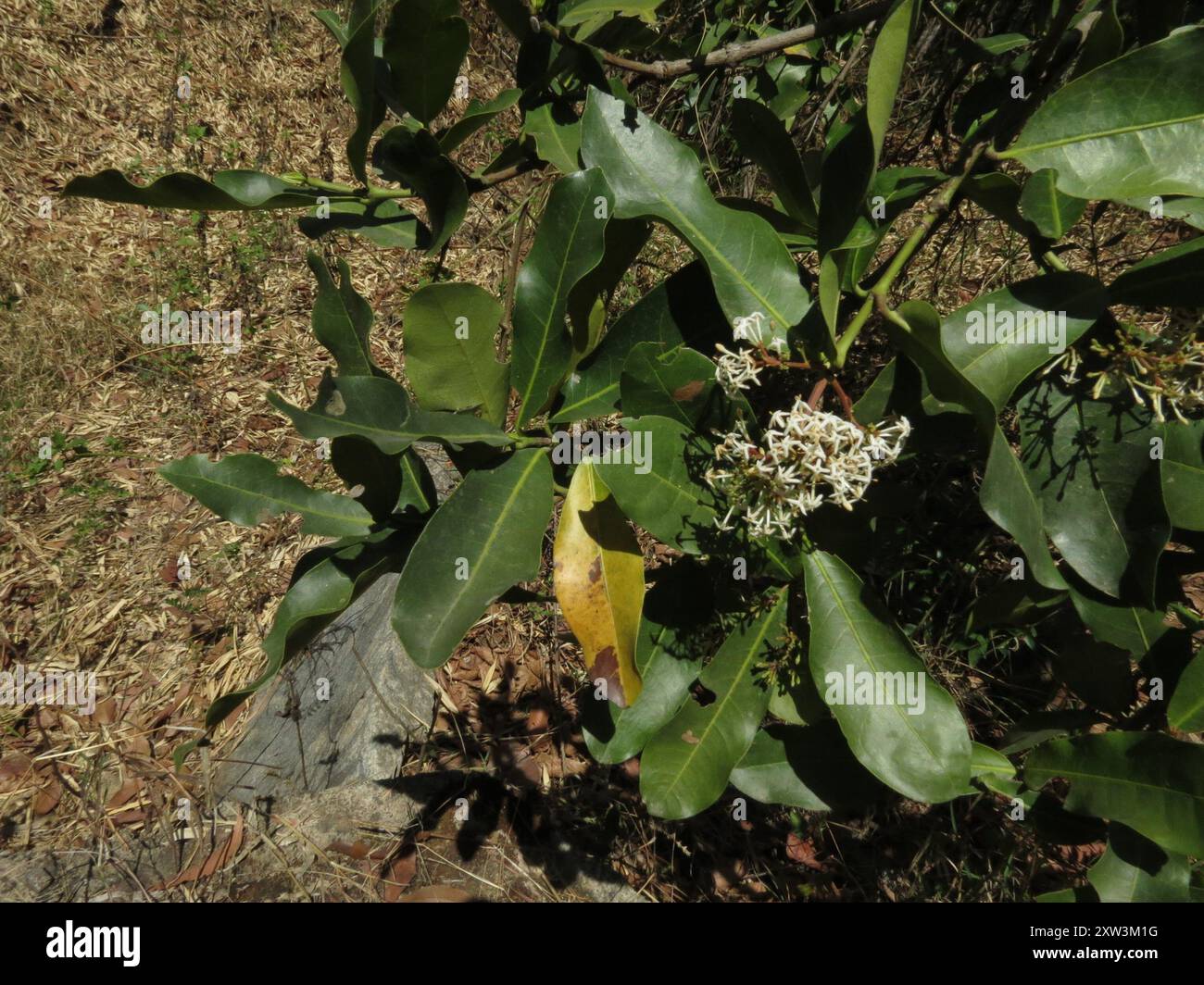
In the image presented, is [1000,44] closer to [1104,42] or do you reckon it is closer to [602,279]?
[1104,42]

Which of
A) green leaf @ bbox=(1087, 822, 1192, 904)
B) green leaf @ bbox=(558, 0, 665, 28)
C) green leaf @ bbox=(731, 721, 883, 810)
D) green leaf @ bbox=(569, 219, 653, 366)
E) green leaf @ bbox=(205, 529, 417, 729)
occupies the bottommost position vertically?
green leaf @ bbox=(1087, 822, 1192, 904)

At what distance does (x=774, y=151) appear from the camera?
142cm

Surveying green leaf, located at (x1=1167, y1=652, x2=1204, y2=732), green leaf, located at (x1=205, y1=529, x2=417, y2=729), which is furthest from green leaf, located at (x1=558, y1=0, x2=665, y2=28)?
green leaf, located at (x1=1167, y1=652, x2=1204, y2=732)

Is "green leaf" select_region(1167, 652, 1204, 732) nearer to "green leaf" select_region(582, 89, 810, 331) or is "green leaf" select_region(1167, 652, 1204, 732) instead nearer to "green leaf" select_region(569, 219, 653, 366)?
"green leaf" select_region(582, 89, 810, 331)

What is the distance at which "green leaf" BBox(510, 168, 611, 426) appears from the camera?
4.32ft

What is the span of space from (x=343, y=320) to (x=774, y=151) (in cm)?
85

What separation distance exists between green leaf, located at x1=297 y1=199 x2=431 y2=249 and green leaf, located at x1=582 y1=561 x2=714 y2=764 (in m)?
0.88

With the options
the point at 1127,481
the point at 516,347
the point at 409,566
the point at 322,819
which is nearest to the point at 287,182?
the point at 516,347

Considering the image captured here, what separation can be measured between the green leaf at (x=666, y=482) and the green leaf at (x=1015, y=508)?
43cm

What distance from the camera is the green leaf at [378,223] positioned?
158 cm

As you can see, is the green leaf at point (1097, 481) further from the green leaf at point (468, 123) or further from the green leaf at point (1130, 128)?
the green leaf at point (468, 123)

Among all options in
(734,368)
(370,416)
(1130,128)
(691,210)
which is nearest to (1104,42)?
(1130,128)

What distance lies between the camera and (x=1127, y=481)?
4.30 feet

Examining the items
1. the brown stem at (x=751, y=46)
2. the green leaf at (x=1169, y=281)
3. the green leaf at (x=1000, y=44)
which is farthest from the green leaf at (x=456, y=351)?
the green leaf at (x=1000, y=44)
